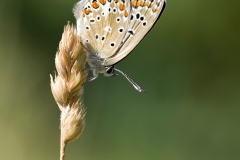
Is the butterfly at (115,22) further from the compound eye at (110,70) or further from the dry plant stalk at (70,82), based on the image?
the dry plant stalk at (70,82)

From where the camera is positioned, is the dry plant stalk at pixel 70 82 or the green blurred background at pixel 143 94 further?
the green blurred background at pixel 143 94

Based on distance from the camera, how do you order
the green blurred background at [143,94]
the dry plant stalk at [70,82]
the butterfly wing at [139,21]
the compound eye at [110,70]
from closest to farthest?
the dry plant stalk at [70,82] → the butterfly wing at [139,21] → the compound eye at [110,70] → the green blurred background at [143,94]

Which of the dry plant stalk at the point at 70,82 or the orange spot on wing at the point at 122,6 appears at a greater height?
the orange spot on wing at the point at 122,6

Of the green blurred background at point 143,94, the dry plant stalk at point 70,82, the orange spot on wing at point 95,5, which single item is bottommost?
the green blurred background at point 143,94

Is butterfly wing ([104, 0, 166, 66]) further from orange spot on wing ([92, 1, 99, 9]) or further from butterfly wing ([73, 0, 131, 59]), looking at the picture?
orange spot on wing ([92, 1, 99, 9])

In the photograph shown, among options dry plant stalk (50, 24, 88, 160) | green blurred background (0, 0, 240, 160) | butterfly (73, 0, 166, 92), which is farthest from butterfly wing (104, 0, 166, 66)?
green blurred background (0, 0, 240, 160)

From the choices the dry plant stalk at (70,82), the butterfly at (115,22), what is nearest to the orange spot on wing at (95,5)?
the butterfly at (115,22)

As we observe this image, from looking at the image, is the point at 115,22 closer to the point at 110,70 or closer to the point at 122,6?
the point at 122,6
